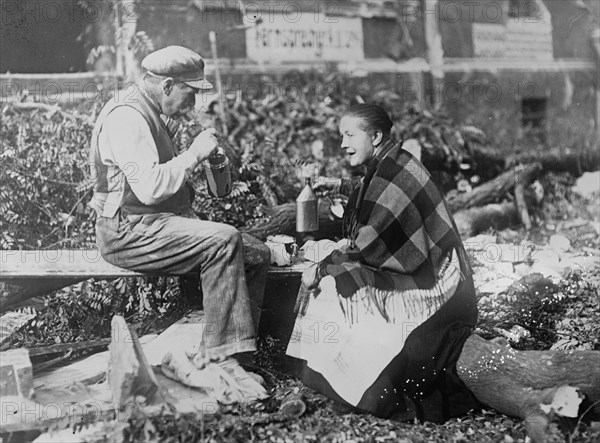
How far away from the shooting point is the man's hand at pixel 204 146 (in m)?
5.10

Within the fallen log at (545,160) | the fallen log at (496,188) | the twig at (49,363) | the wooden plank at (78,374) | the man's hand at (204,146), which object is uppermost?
the man's hand at (204,146)

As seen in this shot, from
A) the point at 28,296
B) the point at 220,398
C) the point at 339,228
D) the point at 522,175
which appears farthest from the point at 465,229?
the point at 28,296

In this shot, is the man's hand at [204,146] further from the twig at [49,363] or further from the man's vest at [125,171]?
the twig at [49,363]

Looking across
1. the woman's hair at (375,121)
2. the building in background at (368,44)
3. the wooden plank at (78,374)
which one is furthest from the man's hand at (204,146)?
the wooden plank at (78,374)

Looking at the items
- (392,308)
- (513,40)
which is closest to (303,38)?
(513,40)

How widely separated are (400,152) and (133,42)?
2.10 m

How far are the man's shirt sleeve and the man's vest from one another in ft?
0.09

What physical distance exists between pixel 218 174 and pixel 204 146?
17.0 inches

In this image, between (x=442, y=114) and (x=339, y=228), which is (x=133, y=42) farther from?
(x=442, y=114)

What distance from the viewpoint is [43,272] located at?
5020 millimetres

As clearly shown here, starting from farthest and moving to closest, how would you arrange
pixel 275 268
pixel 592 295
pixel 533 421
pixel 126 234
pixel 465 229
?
1. pixel 465 229
2. pixel 592 295
3. pixel 275 268
4. pixel 126 234
5. pixel 533 421

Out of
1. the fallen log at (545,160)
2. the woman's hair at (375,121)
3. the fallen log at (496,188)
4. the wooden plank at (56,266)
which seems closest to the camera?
the wooden plank at (56,266)

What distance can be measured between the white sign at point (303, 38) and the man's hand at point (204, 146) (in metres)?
1.29

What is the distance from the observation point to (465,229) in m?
6.54
